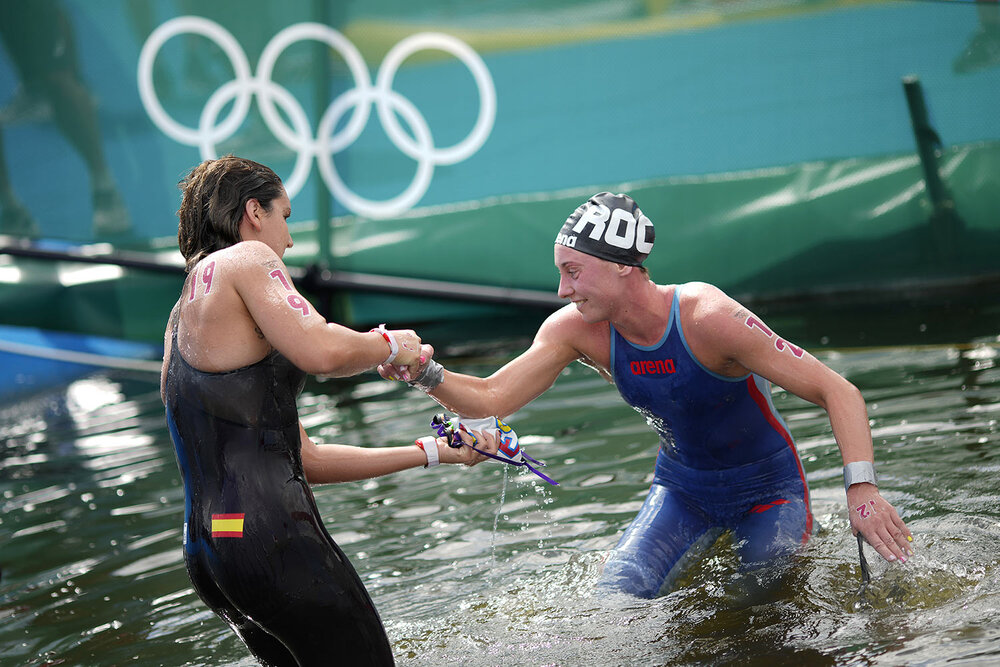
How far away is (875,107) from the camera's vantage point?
11.0m

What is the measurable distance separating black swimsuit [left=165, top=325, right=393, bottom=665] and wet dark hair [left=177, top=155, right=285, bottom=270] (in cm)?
36

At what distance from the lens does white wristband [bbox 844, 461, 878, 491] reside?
4273 mm

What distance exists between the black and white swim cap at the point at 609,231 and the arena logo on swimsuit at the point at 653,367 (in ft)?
1.47

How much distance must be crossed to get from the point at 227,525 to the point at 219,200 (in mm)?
1061

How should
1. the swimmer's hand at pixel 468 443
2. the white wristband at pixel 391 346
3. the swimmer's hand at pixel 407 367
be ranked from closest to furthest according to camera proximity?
the white wristband at pixel 391 346 < the swimmer's hand at pixel 407 367 < the swimmer's hand at pixel 468 443

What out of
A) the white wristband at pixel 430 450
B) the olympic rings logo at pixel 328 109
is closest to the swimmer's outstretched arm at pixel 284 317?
the white wristband at pixel 430 450

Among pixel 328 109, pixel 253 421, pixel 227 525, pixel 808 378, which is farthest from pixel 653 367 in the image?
pixel 328 109

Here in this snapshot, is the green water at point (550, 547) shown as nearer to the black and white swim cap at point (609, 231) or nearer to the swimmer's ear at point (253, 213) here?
the black and white swim cap at point (609, 231)

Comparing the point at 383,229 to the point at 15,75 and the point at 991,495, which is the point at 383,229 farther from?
the point at 991,495

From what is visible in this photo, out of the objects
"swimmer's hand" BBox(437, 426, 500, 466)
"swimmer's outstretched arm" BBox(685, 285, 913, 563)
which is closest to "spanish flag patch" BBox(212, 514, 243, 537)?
"swimmer's hand" BBox(437, 426, 500, 466)

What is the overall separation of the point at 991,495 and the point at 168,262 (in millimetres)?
9027

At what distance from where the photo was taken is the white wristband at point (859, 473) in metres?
4.27

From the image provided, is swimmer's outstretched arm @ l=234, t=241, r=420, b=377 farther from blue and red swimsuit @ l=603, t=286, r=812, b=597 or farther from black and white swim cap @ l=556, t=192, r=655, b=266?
blue and red swimsuit @ l=603, t=286, r=812, b=597

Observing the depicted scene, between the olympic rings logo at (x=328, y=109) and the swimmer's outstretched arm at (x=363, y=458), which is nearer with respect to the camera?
the swimmer's outstretched arm at (x=363, y=458)
